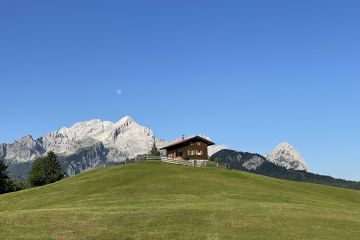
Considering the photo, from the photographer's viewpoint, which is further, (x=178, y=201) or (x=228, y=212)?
(x=178, y=201)

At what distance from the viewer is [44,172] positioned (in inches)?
6004

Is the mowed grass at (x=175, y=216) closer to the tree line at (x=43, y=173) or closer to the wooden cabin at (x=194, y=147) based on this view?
the wooden cabin at (x=194, y=147)

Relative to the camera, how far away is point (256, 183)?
77125mm

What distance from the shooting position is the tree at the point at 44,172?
15075 centimetres

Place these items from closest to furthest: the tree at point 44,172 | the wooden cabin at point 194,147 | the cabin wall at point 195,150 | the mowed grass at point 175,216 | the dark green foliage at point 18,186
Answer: the mowed grass at point 175,216, the wooden cabin at point 194,147, the cabin wall at point 195,150, the dark green foliage at point 18,186, the tree at point 44,172

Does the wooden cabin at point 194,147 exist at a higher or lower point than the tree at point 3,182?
higher

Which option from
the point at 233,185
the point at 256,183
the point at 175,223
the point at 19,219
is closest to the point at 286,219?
the point at 175,223

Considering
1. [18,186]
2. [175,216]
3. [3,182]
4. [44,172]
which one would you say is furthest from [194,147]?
[175,216]

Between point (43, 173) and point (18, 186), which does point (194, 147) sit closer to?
point (43, 173)

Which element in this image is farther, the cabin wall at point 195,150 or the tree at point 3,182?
the cabin wall at point 195,150

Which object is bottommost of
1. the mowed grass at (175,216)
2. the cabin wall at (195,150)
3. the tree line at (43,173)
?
the mowed grass at (175,216)

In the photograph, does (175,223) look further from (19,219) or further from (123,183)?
(123,183)

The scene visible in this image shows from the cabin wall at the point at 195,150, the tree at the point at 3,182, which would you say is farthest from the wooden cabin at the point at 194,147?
the tree at the point at 3,182

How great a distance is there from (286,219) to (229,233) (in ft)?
25.5
